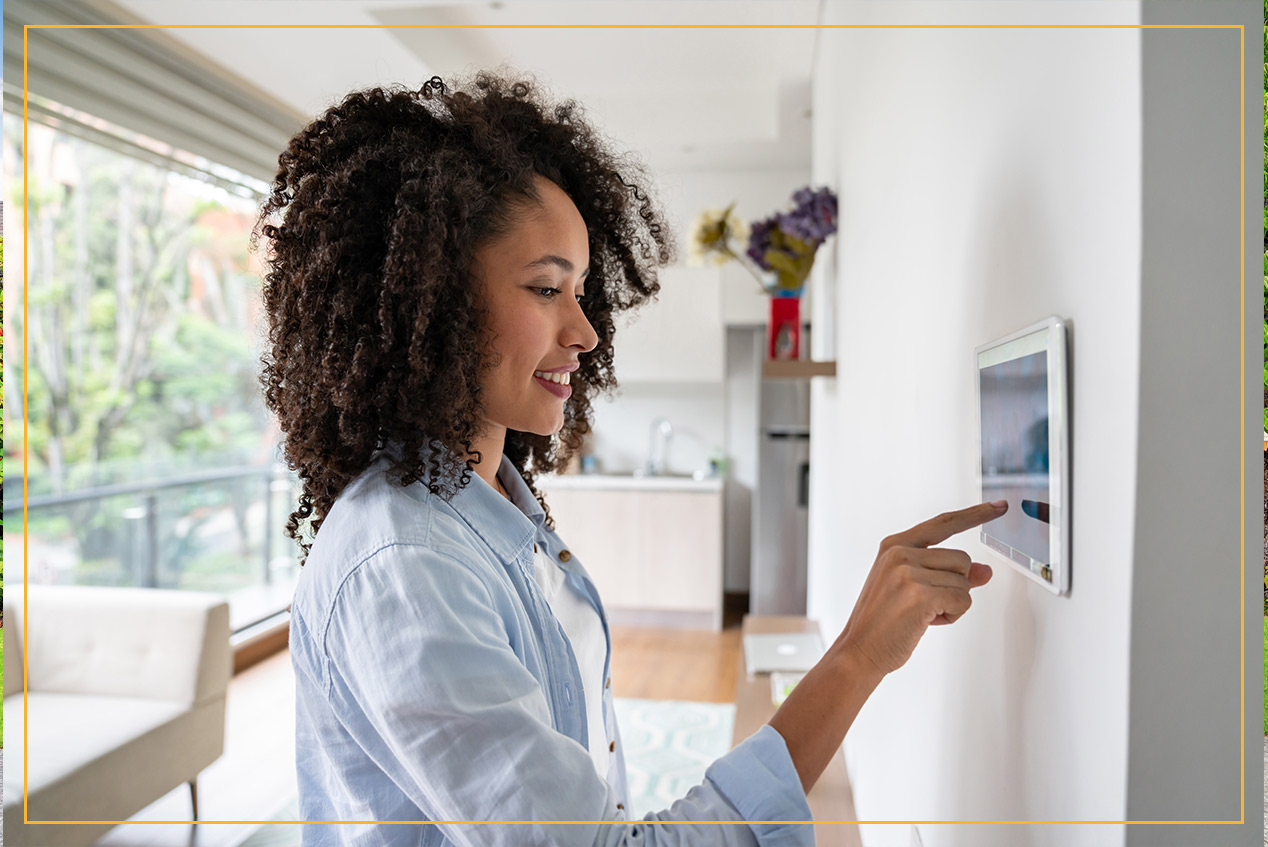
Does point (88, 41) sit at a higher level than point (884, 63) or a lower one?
higher

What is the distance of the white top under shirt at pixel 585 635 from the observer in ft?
2.85

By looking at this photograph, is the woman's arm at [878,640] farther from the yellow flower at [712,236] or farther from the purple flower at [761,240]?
Result: the yellow flower at [712,236]

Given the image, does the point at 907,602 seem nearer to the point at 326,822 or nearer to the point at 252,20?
the point at 326,822

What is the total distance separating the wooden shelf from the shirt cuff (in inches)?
62.6

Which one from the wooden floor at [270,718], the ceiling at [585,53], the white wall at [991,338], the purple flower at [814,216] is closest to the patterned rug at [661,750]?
the wooden floor at [270,718]

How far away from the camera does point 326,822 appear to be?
73 centimetres

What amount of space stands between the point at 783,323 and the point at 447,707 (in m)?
2.07

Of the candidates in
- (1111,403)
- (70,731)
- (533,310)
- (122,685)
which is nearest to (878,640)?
(1111,403)

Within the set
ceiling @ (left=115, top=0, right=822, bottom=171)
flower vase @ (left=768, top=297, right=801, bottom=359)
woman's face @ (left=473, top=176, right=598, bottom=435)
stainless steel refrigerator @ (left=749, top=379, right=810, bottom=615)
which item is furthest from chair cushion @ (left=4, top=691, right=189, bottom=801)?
stainless steel refrigerator @ (left=749, top=379, right=810, bottom=615)

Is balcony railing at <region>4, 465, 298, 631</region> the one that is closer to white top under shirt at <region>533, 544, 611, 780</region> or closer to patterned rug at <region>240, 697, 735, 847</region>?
patterned rug at <region>240, 697, 735, 847</region>

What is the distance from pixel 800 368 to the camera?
219 centimetres

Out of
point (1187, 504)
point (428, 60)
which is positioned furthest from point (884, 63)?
point (428, 60)

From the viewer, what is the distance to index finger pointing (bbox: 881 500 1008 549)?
634 millimetres

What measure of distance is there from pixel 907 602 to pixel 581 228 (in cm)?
Result: 46
